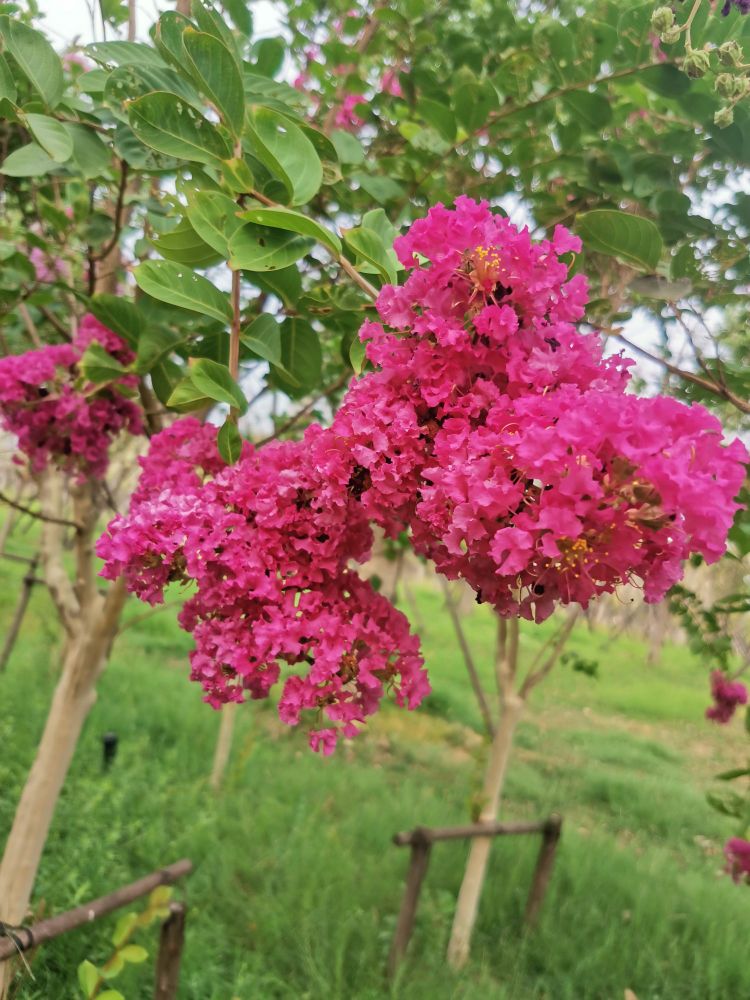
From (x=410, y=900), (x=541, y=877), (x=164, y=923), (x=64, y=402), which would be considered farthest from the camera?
(x=541, y=877)

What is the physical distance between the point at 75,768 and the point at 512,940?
7.24ft

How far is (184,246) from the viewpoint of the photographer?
1039 millimetres

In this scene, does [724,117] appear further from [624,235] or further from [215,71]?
[215,71]

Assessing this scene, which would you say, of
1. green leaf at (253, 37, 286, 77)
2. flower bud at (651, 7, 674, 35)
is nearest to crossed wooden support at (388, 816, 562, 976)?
green leaf at (253, 37, 286, 77)

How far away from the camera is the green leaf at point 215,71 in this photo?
2.84 ft

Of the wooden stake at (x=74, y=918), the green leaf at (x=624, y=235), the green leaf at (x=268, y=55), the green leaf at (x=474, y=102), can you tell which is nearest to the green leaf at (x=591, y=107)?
the green leaf at (x=474, y=102)

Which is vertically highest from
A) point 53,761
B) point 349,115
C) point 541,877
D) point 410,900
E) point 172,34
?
point 349,115

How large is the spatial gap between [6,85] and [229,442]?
0.63 meters

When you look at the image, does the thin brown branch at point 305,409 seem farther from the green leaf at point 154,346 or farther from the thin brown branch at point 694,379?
the thin brown branch at point 694,379

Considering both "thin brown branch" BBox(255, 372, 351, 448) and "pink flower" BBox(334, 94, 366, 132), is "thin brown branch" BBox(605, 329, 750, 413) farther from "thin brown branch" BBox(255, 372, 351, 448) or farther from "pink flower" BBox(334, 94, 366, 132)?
"pink flower" BBox(334, 94, 366, 132)

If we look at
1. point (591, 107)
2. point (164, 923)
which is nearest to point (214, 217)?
point (591, 107)

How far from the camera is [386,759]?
Result: 5.68m

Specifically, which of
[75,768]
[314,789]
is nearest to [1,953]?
[75,768]

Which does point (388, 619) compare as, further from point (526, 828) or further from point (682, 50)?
point (526, 828)
